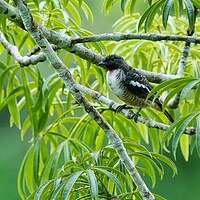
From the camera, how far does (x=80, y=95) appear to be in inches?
76.5

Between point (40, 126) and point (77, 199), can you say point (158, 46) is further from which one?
point (77, 199)

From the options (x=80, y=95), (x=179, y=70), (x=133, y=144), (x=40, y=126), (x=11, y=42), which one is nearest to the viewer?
(x=80, y=95)

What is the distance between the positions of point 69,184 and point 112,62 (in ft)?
2.38

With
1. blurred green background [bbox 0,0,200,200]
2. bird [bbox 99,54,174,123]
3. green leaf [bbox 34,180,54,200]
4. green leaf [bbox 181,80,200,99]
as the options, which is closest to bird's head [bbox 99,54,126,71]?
bird [bbox 99,54,174,123]

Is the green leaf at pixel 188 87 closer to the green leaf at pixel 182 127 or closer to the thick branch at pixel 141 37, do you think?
the green leaf at pixel 182 127

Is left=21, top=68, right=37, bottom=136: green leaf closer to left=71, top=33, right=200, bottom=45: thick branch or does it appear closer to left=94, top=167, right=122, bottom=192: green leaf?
left=71, top=33, right=200, bottom=45: thick branch

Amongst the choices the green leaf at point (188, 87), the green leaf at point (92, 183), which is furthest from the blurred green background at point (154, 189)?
the green leaf at point (188, 87)

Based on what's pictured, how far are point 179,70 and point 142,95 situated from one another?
0.32 meters

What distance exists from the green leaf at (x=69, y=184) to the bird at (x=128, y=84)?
0.64 metres

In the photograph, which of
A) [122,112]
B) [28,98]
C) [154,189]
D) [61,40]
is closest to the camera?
[61,40]

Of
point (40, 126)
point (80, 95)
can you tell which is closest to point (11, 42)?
point (40, 126)

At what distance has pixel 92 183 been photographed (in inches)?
70.7

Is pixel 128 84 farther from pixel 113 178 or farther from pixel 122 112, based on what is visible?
pixel 113 178

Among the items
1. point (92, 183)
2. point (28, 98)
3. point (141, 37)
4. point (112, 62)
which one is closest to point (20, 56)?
point (28, 98)
